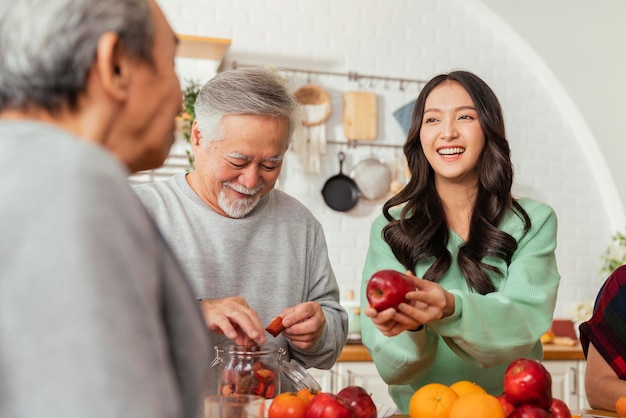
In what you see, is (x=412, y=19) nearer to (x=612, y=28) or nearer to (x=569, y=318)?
(x=612, y=28)

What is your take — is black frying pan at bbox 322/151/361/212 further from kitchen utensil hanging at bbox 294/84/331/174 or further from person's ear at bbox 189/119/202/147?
person's ear at bbox 189/119/202/147

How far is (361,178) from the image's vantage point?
449 cm

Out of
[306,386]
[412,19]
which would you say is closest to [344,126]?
[412,19]

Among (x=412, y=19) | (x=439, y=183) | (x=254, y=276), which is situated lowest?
(x=254, y=276)

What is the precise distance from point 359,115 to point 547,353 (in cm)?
174

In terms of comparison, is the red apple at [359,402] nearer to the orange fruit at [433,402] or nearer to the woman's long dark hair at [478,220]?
the orange fruit at [433,402]

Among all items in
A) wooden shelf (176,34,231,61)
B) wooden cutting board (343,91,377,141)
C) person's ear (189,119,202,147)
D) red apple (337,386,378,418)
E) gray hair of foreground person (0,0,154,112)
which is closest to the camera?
gray hair of foreground person (0,0,154,112)

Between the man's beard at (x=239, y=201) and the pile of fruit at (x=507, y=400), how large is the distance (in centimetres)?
76

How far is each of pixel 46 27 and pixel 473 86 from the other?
1.56 meters

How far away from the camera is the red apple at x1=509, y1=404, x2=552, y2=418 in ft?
4.63

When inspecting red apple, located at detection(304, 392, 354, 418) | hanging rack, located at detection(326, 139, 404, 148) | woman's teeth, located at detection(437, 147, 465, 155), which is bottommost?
red apple, located at detection(304, 392, 354, 418)

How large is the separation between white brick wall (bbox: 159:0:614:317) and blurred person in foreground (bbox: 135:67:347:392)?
2.25 metres

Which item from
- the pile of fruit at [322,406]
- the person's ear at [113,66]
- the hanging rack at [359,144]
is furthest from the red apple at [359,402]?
the hanging rack at [359,144]

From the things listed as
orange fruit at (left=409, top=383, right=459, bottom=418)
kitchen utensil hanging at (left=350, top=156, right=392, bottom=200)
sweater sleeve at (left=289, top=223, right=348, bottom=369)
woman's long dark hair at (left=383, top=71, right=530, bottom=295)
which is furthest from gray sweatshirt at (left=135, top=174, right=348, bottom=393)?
kitchen utensil hanging at (left=350, top=156, right=392, bottom=200)
